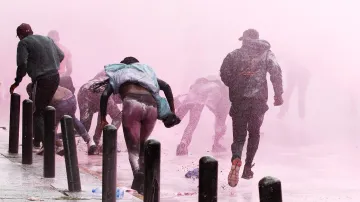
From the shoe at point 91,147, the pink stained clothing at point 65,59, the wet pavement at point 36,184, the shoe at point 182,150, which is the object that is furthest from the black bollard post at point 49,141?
the pink stained clothing at point 65,59

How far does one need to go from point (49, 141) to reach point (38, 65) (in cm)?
213

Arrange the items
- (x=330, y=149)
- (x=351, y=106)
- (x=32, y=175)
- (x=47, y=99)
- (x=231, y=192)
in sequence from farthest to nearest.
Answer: (x=351, y=106) → (x=330, y=149) → (x=47, y=99) → (x=231, y=192) → (x=32, y=175)

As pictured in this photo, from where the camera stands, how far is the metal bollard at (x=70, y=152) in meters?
9.05

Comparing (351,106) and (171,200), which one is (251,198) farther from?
(351,106)

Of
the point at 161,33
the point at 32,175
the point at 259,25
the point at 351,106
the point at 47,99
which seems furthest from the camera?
the point at 161,33

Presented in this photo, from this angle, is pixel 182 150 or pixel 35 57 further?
pixel 182 150

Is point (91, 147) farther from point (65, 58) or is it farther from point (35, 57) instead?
point (65, 58)

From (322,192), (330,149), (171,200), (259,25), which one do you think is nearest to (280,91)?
(322,192)

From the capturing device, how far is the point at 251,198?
10.9 metres

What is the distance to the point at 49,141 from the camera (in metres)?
10.1

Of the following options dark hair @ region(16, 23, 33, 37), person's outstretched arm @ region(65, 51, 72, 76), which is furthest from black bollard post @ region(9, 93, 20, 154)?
person's outstretched arm @ region(65, 51, 72, 76)

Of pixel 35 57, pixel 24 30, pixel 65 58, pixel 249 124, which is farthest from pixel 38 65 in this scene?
pixel 65 58

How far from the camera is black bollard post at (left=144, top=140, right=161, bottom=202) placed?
23.2ft

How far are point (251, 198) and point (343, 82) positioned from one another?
27.7 meters
